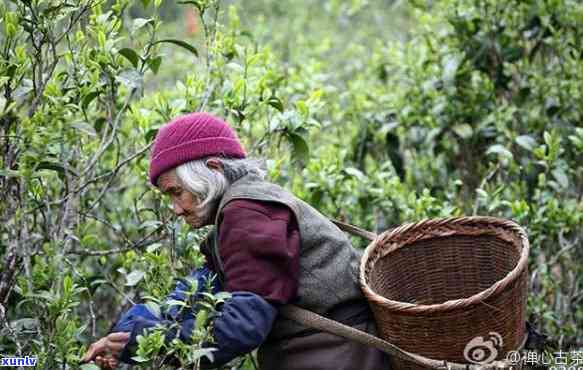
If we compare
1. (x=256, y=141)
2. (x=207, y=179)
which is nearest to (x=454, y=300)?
(x=207, y=179)

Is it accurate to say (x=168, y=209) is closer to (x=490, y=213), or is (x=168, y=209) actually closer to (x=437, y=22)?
(x=490, y=213)

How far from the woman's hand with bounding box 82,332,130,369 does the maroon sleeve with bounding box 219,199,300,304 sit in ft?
1.11

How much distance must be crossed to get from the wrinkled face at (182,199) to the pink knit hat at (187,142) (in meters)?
0.03

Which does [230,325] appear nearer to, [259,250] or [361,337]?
[259,250]

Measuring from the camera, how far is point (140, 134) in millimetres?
3348

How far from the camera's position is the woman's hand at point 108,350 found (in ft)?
8.12

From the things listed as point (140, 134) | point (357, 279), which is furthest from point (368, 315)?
point (140, 134)

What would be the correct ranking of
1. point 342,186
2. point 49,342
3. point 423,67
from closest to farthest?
point 49,342 < point 342,186 < point 423,67

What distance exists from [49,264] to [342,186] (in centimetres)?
152

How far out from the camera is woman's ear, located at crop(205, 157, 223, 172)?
2629 mm

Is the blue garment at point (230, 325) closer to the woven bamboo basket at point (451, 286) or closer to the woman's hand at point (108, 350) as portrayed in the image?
the woman's hand at point (108, 350)

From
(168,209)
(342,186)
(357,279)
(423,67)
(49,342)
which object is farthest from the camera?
(423,67)

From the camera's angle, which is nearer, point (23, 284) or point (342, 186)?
point (23, 284)

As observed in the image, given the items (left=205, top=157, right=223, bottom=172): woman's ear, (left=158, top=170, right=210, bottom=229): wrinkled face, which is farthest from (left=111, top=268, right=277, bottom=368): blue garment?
(left=205, top=157, right=223, bottom=172): woman's ear
